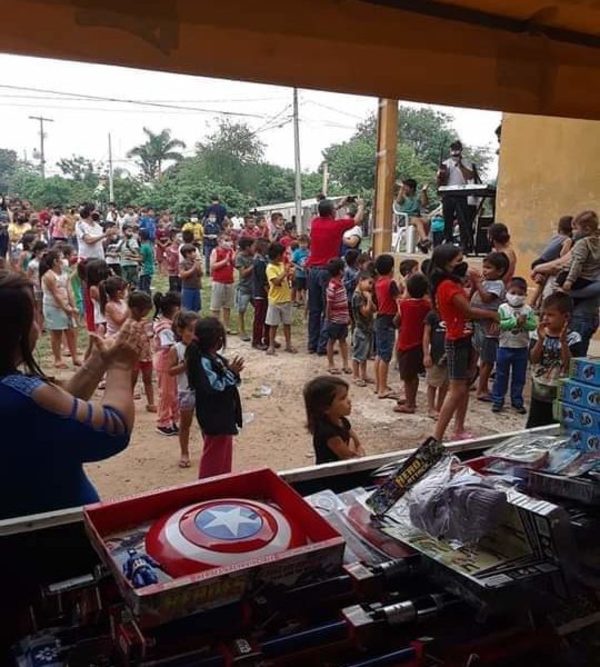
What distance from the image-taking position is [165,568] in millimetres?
1325

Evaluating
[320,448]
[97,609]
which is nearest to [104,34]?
[97,609]

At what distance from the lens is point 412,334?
608 cm

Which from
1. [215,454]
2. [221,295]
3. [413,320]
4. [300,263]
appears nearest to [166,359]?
[215,454]

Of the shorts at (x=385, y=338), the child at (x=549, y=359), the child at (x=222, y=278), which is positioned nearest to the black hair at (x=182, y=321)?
the child at (x=549, y=359)

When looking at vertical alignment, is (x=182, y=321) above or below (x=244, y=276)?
below

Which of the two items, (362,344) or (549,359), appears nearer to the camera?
(549,359)

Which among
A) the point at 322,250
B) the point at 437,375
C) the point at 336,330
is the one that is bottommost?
the point at 437,375

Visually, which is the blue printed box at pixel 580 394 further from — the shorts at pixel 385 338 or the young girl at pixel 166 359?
the shorts at pixel 385 338

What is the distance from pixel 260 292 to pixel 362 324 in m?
2.20

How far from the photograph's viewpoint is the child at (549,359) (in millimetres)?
4141

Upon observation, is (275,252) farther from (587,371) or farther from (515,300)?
(587,371)

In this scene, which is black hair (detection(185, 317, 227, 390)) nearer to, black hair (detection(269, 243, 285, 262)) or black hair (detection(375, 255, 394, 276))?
black hair (detection(375, 255, 394, 276))

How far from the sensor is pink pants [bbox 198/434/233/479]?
3.95 m

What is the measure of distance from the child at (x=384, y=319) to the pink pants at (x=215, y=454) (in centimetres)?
317
